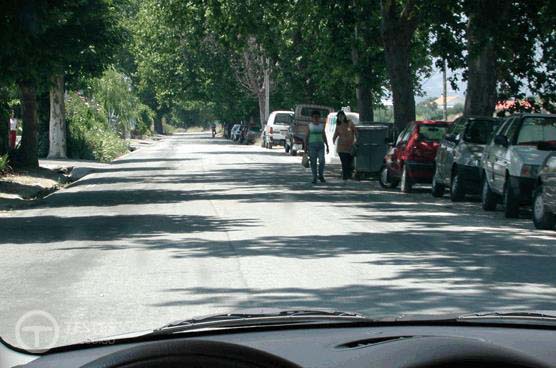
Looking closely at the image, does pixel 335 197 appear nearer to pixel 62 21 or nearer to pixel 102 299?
pixel 62 21

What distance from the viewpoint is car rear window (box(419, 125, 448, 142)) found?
92.1ft

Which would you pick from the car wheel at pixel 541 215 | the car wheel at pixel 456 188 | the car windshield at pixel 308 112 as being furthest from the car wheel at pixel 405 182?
the car windshield at pixel 308 112

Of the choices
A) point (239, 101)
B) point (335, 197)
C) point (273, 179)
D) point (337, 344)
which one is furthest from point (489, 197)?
point (239, 101)

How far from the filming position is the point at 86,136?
53812 mm

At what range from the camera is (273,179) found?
109 ft

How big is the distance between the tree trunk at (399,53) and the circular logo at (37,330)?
27.9m

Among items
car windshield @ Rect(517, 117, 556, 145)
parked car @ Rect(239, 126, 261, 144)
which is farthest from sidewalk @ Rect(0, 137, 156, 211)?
parked car @ Rect(239, 126, 261, 144)

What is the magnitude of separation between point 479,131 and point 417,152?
10.9 ft

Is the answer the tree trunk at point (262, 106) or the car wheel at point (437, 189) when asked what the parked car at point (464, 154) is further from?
the tree trunk at point (262, 106)

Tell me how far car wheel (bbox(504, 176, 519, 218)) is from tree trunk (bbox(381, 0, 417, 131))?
16.5m

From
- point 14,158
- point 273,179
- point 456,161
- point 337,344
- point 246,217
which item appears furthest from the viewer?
point 14,158

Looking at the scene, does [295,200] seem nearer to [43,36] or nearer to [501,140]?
[501,140]

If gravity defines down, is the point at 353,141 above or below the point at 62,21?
below

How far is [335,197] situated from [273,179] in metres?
8.22
